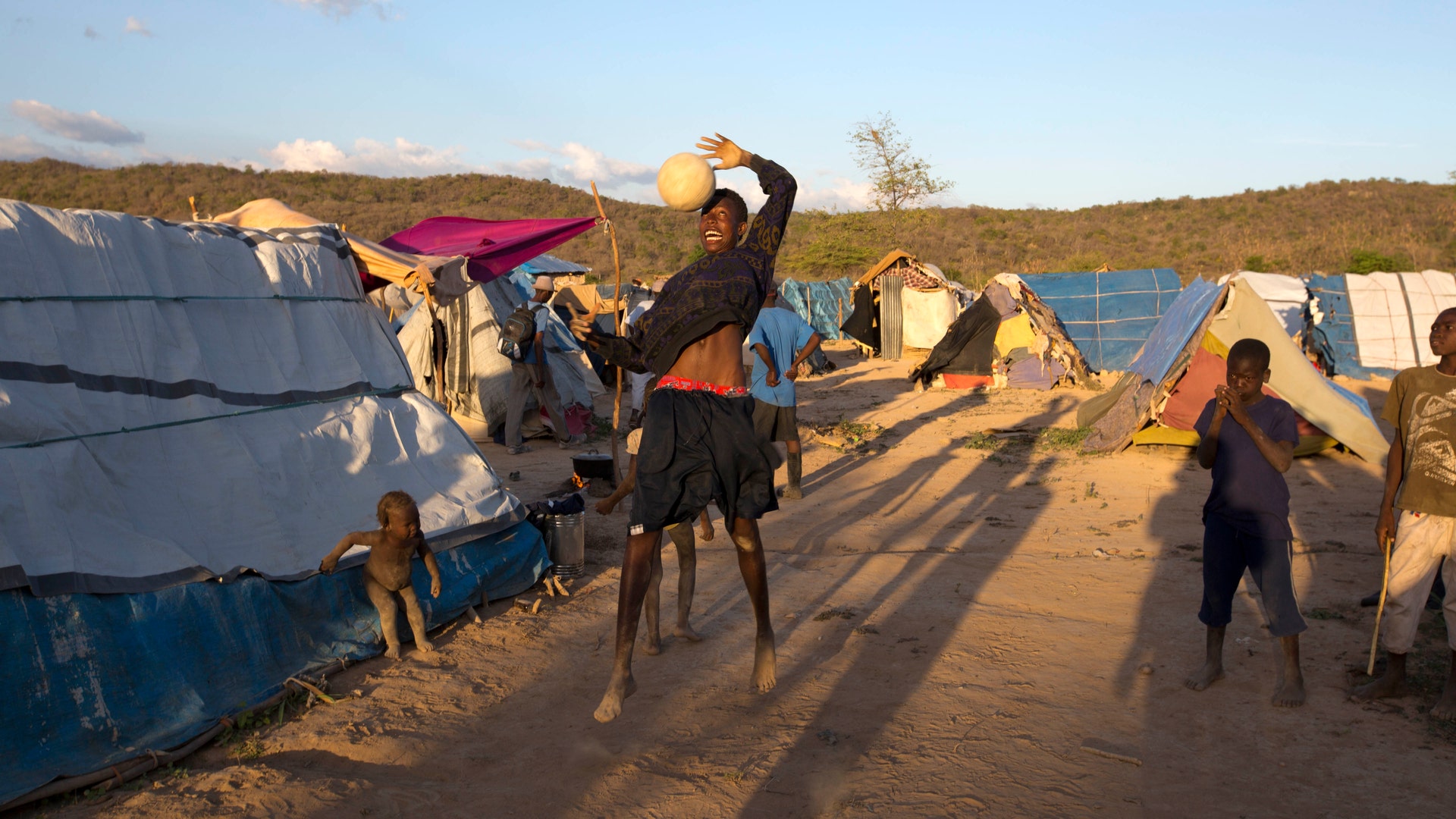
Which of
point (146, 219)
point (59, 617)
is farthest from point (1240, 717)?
point (146, 219)

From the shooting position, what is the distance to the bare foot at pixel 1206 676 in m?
3.79

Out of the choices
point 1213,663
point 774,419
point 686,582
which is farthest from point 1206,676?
point 774,419

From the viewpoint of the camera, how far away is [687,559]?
436 centimetres

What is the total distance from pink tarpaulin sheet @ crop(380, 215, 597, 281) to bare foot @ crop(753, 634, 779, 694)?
4.12 metres

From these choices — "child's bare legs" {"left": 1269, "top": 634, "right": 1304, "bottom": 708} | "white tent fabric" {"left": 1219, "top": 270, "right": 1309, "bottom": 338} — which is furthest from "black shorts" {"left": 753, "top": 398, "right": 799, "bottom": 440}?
"white tent fabric" {"left": 1219, "top": 270, "right": 1309, "bottom": 338}

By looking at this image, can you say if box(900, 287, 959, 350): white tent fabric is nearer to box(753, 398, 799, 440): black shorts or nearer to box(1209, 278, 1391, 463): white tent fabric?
box(1209, 278, 1391, 463): white tent fabric

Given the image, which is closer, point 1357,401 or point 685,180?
point 685,180

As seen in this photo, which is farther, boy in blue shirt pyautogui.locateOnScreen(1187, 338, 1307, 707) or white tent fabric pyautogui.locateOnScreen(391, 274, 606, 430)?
white tent fabric pyautogui.locateOnScreen(391, 274, 606, 430)

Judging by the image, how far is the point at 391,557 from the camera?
14.7 feet

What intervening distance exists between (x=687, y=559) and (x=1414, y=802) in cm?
282

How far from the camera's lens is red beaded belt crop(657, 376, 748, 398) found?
3.51 meters

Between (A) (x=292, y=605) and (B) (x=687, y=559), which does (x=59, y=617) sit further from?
(B) (x=687, y=559)

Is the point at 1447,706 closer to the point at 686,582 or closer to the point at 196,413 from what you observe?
the point at 686,582

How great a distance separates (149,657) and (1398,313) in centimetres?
1820
